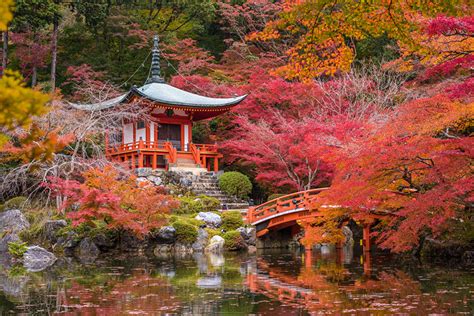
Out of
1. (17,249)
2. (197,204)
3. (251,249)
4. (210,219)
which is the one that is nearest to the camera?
(17,249)

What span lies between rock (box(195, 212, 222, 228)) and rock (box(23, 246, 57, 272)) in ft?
16.1

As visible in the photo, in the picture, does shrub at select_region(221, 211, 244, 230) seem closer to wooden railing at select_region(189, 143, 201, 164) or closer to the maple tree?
the maple tree

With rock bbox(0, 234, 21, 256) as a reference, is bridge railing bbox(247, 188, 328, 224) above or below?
above

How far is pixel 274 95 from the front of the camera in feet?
76.6

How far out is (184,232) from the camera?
18.1m

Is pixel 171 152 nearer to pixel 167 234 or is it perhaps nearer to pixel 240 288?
pixel 167 234

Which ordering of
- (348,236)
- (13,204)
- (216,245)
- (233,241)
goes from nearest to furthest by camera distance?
1. (216,245)
2. (233,241)
3. (13,204)
4. (348,236)

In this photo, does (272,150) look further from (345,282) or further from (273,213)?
(345,282)

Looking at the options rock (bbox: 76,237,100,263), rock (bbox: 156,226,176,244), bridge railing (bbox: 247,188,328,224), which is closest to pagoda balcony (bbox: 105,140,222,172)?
bridge railing (bbox: 247,188,328,224)

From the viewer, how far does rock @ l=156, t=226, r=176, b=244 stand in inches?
709

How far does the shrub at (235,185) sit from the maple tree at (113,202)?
17.6 feet

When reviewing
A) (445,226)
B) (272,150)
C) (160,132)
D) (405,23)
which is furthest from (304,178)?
(405,23)

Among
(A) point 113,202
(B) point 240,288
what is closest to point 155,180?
(A) point 113,202

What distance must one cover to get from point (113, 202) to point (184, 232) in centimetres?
263
